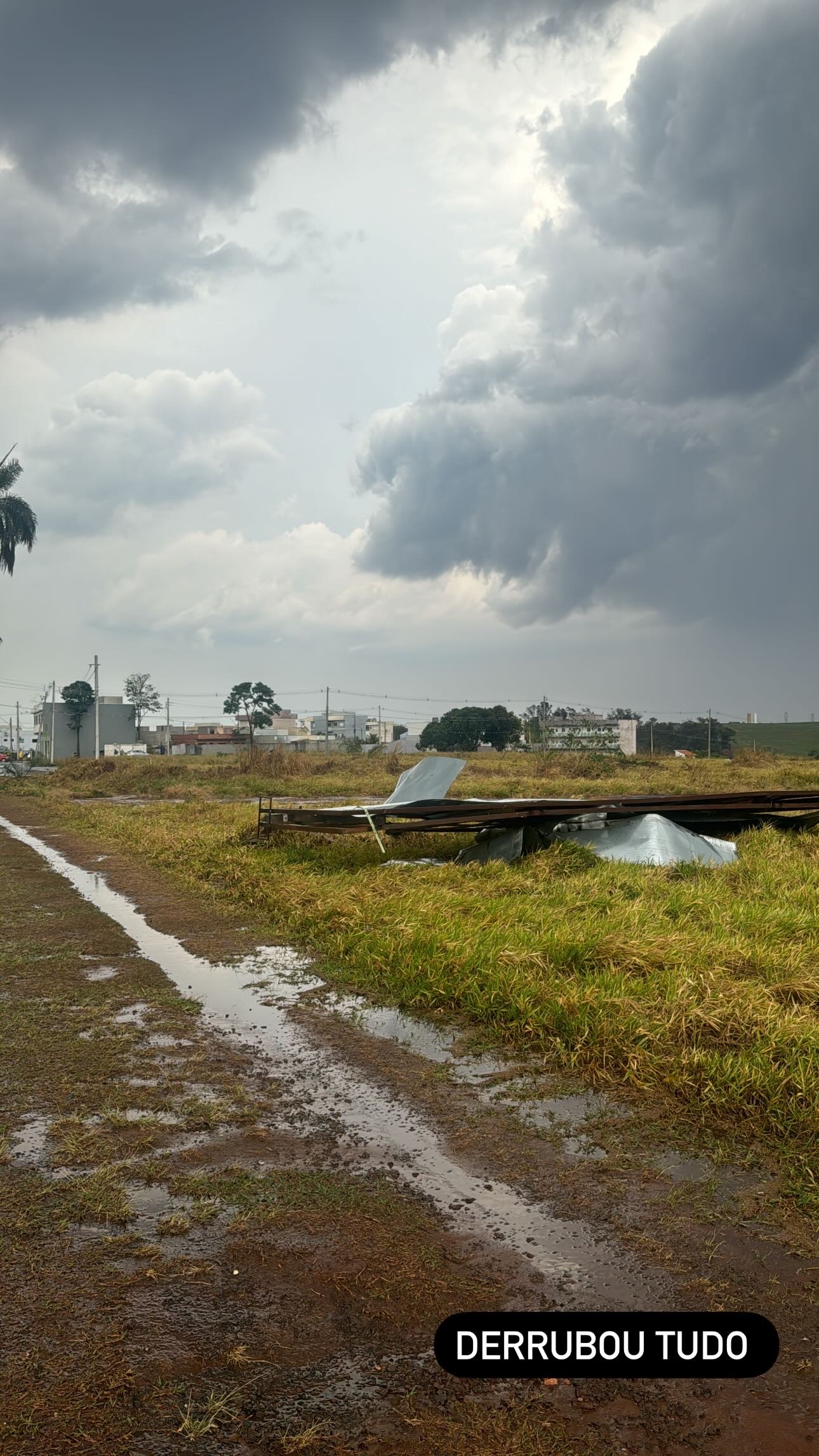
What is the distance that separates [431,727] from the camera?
65.8 m

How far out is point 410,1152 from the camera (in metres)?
3.74

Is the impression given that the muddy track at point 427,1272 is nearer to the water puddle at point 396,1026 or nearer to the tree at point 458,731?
the water puddle at point 396,1026

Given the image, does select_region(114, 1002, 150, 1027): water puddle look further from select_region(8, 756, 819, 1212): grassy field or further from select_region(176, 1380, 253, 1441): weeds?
select_region(176, 1380, 253, 1441): weeds

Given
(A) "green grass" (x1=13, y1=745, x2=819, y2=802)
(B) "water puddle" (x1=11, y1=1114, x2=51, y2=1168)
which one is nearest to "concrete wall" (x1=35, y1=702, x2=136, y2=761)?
(A) "green grass" (x1=13, y1=745, x2=819, y2=802)

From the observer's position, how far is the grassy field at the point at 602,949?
4.33m

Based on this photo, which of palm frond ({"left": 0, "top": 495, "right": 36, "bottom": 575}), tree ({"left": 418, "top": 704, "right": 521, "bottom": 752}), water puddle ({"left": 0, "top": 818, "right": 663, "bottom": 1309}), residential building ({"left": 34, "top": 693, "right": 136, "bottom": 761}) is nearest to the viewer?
water puddle ({"left": 0, "top": 818, "right": 663, "bottom": 1309})

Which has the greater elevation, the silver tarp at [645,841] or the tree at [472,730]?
the tree at [472,730]

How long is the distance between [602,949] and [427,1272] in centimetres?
349

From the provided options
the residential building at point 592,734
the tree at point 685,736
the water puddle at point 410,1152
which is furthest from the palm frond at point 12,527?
the tree at point 685,736

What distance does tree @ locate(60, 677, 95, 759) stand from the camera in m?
71.4

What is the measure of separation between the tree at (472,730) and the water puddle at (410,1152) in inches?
2202

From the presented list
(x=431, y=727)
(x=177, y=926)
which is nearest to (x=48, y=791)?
(x=177, y=926)

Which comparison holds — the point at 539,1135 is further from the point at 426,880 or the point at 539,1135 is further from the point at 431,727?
the point at 431,727

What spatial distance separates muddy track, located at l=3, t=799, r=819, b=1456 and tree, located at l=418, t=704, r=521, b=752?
57546 millimetres
